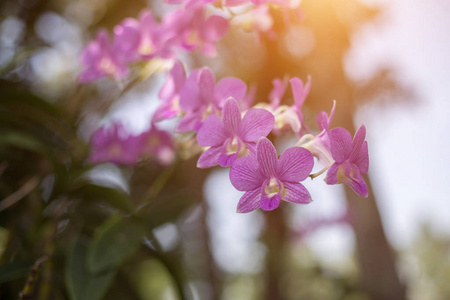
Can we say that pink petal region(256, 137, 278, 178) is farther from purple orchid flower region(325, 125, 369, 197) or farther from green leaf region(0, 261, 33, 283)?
green leaf region(0, 261, 33, 283)

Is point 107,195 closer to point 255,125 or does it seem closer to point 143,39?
point 143,39

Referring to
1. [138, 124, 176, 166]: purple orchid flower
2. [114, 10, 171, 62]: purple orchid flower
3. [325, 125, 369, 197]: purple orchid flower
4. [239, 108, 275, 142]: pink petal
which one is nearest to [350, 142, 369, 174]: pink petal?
[325, 125, 369, 197]: purple orchid flower

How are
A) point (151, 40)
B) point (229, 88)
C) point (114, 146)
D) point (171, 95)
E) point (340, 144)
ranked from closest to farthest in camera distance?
1. point (340, 144)
2. point (229, 88)
3. point (171, 95)
4. point (151, 40)
5. point (114, 146)

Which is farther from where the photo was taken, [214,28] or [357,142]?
[214,28]

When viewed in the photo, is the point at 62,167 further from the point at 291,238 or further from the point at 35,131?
the point at 291,238

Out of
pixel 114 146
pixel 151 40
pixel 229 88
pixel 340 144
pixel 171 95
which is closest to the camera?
pixel 340 144

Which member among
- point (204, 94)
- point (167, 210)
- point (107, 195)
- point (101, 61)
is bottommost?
point (167, 210)

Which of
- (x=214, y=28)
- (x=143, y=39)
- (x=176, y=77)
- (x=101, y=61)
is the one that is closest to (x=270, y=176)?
(x=176, y=77)
